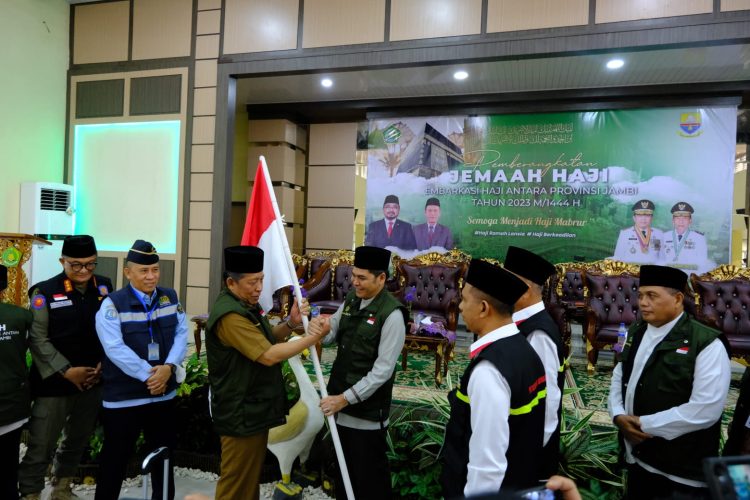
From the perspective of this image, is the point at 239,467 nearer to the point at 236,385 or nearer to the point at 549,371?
the point at 236,385

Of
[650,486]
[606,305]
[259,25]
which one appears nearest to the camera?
[650,486]

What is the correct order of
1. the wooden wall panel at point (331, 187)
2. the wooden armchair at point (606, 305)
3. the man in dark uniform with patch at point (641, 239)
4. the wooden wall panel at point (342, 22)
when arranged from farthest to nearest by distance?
the wooden wall panel at point (331, 187) < the man in dark uniform with patch at point (641, 239) < the wooden wall panel at point (342, 22) < the wooden armchair at point (606, 305)

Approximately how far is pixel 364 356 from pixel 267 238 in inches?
27.8

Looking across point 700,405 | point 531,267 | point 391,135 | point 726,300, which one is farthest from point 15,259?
point 726,300

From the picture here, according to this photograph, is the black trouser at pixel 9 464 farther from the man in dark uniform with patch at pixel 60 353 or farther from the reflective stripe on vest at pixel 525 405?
the reflective stripe on vest at pixel 525 405

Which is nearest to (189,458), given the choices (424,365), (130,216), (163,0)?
(424,365)

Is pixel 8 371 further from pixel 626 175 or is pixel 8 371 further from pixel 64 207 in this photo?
pixel 626 175

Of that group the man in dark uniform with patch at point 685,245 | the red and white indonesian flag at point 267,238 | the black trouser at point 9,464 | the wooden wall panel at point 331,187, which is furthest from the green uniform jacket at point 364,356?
the wooden wall panel at point 331,187

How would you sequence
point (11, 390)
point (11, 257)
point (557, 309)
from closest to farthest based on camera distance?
point (11, 390), point (11, 257), point (557, 309)

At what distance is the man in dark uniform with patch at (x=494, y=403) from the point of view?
3.65ft

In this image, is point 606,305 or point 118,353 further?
point 606,305

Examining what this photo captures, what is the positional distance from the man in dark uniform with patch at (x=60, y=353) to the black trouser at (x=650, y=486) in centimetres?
226

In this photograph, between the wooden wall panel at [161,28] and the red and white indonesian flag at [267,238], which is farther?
the wooden wall panel at [161,28]

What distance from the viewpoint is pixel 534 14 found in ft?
16.2
